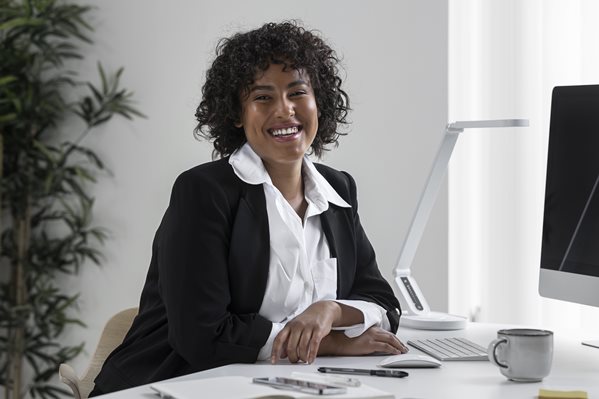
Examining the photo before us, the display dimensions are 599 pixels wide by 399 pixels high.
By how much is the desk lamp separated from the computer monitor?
0.70 feet

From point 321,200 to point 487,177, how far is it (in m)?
1.39

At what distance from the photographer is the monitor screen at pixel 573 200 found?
6.41 feet

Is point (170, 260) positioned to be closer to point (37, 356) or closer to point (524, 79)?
point (524, 79)

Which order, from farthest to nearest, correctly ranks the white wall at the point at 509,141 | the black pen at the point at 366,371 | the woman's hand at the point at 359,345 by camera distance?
1. the white wall at the point at 509,141
2. the woman's hand at the point at 359,345
3. the black pen at the point at 366,371

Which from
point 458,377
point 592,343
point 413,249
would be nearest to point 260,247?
point 458,377

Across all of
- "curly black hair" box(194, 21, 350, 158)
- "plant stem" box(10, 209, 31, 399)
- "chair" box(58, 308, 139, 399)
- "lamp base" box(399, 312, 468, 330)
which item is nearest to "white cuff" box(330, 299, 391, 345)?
"lamp base" box(399, 312, 468, 330)

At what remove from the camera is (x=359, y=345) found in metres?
1.93

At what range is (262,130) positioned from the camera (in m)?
2.08

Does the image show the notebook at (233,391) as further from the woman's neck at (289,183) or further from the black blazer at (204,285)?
the woman's neck at (289,183)

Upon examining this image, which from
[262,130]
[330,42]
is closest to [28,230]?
[330,42]

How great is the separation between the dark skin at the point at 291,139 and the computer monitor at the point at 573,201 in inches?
15.3

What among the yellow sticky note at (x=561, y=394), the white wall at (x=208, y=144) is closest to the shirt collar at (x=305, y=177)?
the yellow sticky note at (x=561, y=394)

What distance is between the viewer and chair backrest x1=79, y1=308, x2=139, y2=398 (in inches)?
91.9

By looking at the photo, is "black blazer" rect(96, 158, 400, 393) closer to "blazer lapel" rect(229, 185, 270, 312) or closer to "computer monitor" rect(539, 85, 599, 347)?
"blazer lapel" rect(229, 185, 270, 312)
